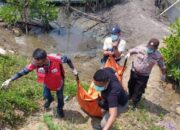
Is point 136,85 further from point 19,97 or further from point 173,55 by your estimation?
point 19,97

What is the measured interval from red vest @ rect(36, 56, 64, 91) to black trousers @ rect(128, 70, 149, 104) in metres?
1.72

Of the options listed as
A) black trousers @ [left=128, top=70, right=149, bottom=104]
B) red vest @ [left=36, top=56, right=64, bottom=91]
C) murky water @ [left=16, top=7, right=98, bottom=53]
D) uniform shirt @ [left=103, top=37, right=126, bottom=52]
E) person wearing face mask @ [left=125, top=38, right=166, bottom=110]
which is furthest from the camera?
murky water @ [left=16, top=7, right=98, bottom=53]

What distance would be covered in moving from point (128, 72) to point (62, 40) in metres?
4.45

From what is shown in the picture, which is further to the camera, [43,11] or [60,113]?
[43,11]

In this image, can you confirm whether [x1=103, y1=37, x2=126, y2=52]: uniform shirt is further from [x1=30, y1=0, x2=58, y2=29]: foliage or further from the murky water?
[x1=30, y1=0, x2=58, y2=29]: foliage

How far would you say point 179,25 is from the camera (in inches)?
383

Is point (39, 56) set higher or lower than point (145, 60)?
higher

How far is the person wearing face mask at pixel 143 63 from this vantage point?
24.3ft

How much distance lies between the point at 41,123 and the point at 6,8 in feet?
24.4

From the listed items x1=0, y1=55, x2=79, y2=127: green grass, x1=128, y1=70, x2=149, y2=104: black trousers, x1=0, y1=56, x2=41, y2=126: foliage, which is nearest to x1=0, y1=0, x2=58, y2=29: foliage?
x1=0, y1=55, x2=79, y2=127: green grass

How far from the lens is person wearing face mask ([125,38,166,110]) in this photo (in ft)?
24.3

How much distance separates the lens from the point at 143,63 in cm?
759

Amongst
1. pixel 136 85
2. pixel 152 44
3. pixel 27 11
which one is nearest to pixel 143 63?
pixel 152 44

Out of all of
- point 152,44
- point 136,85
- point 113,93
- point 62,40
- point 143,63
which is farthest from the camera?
point 62,40
